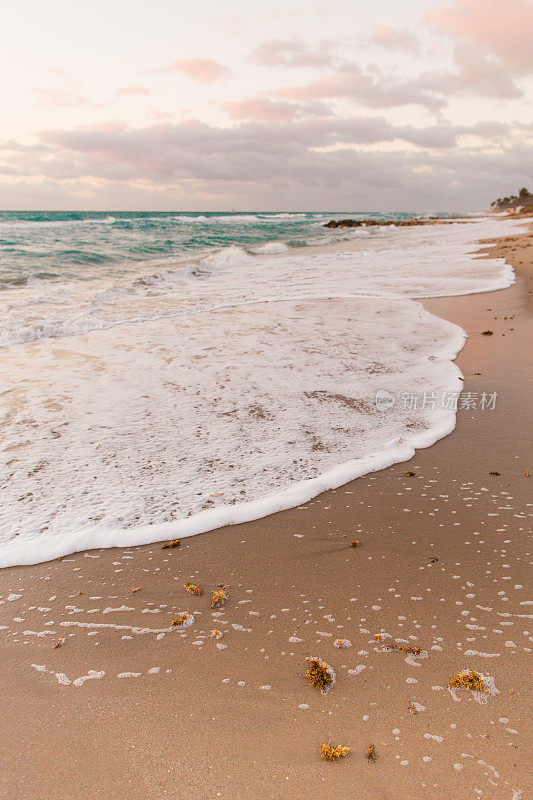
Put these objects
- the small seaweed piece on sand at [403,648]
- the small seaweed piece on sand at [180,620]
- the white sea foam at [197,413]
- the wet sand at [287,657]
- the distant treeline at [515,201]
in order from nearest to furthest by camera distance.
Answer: the wet sand at [287,657], the small seaweed piece on sand at [403,648], the small seaweed piece on sand at [180,620], the white sea foam at [197,413], the distant treeline at [515,201]

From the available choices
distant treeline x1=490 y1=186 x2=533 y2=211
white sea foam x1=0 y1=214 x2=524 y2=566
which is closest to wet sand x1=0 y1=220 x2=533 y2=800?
white sea foam x1=0 y1=214 x2=524 y2=566

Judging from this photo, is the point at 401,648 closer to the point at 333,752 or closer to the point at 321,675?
the point at 321,675

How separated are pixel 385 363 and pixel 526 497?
11.2 ft

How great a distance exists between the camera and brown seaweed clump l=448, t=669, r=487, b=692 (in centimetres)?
192

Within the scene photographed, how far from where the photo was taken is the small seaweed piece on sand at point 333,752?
168 cm

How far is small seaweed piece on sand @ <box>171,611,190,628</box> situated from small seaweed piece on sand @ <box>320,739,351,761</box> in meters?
0.95

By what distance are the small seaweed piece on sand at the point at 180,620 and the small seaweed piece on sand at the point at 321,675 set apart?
725 millimetres

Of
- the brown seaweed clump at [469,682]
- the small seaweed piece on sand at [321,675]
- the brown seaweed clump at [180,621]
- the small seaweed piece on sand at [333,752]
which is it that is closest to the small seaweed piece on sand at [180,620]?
the brown seaweed clump at [180,621]

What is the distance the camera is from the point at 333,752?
1688mm

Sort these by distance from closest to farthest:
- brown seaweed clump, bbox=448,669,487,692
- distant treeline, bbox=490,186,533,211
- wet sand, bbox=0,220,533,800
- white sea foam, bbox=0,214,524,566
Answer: wet sand, bbox=0,220,533,800
brown seaweed clump, bbox=448,669,487,692
white sea foam, bbox=0,214,524,566
distant treeline, bbox=490,186,533,211

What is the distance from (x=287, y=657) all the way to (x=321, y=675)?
204 mm

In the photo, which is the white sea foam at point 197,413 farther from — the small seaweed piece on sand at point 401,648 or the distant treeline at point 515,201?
the distant treeline at point 515,201

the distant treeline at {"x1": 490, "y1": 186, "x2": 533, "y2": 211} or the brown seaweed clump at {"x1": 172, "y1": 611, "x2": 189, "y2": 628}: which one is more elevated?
the distant treeline at {"x1": 490, "y1": 186, "x2": 533, "y2": 211}

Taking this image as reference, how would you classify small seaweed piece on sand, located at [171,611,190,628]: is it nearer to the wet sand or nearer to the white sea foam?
the wet sand
